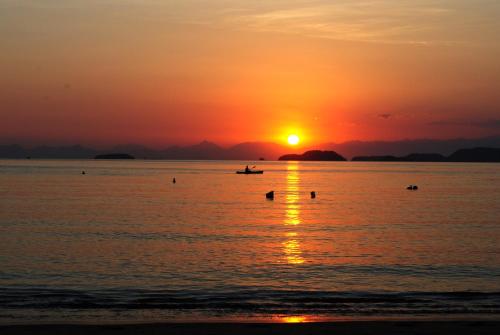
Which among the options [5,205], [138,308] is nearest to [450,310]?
[138,308]

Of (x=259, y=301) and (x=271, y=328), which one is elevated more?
(x=271, y=328)

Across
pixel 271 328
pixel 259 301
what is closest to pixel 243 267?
pixel 259 301

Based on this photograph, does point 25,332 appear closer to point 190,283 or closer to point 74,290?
point 74,290

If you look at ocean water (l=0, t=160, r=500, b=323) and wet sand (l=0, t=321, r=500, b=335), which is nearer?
wet sand (l=0, t=321, r=500, b=335)

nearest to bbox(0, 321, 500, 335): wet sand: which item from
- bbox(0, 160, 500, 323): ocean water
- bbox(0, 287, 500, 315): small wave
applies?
bbox(0, 160, 500, 323): ocean water

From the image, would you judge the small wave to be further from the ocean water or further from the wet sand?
the wet sand

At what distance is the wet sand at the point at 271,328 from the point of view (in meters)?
16.5

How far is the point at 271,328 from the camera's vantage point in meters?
17.3

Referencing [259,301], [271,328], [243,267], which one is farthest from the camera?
[243,267]

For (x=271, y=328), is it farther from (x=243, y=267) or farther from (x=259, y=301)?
(x=243, y=267)

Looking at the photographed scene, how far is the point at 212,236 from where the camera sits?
4328 cm

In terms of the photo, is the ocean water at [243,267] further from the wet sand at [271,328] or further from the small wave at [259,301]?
the wet sand at [271,328]

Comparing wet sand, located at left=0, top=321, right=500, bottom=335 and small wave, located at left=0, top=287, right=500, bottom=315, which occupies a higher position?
wet sand, located at left=0, top=321, right=500, bottom=335

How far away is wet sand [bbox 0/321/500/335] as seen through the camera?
16.5 m
